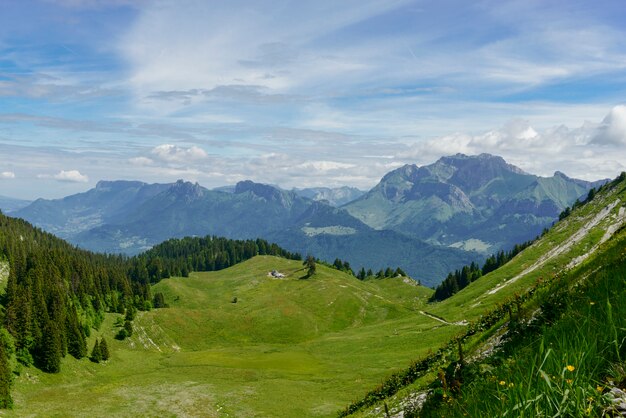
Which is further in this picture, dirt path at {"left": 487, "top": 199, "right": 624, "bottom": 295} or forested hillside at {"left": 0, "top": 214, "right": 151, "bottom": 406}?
dirt path at {"left": 487, "top": 199, "right": 624, "bottom": 295}

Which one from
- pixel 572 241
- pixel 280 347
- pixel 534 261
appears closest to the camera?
pixel 280 347

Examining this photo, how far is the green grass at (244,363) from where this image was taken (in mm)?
65938

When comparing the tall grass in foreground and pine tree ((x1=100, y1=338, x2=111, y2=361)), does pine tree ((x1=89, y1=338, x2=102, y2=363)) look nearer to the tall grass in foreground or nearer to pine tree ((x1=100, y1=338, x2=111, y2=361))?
pine tree ((x1=100, y1=338, x2=111, y2=361))

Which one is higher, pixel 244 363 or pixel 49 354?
pixel 49 354

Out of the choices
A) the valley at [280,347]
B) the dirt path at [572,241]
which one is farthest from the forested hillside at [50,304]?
the dirt path at [572,241]

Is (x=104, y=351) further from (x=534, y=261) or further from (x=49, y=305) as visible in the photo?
(x=534, y=261)

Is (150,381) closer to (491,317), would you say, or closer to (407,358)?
(407,358)

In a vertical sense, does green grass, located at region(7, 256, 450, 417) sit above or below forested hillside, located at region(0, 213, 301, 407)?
below

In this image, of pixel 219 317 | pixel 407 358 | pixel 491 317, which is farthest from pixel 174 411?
pixel 219 317

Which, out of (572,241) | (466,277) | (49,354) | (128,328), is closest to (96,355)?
(49,354)

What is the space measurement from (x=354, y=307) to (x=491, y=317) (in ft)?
483

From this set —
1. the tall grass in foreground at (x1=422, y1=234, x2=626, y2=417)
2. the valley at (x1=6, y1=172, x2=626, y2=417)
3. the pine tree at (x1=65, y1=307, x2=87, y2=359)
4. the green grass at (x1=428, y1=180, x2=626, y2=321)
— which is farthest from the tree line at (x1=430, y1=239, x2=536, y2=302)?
the tall grass in foreground at (x1=422, y1=234, x2=626, y2=417)

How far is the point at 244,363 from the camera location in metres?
102

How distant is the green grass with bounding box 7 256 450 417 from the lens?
216 ft
